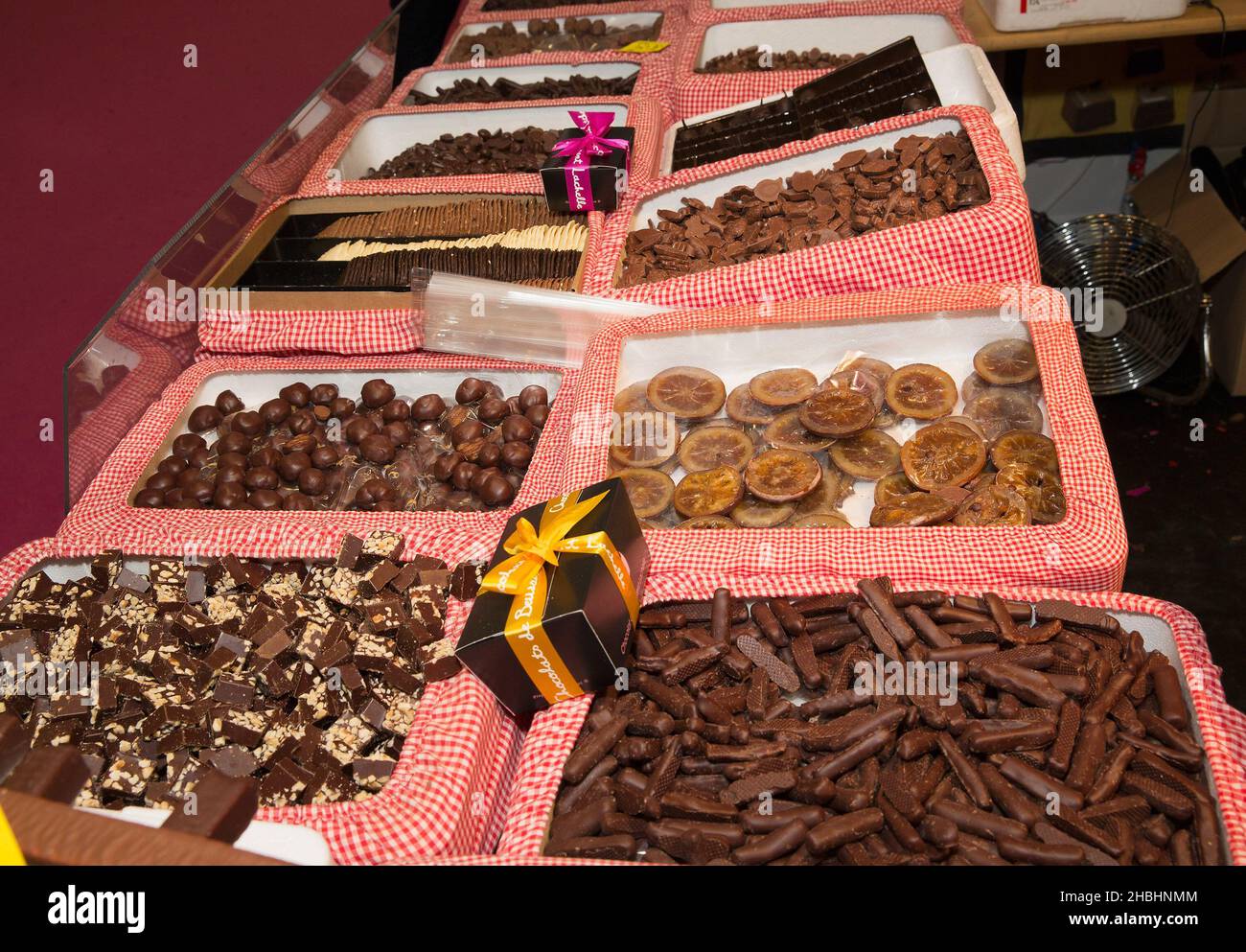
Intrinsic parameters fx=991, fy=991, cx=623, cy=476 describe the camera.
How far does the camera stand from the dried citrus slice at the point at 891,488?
2.28m

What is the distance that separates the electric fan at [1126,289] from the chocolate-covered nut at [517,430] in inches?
90.7

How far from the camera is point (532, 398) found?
281 centimetres

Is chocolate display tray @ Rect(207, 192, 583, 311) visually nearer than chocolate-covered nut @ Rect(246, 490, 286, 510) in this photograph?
No

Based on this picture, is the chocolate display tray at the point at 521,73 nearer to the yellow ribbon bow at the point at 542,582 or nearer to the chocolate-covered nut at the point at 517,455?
the chocolate-covered nut at the point at 517,455

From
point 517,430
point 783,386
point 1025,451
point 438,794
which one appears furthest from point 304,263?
point 1025,451

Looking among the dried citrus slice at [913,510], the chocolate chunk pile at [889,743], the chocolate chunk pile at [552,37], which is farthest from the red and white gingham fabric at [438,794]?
the chocolate chunk pile at [552,37]

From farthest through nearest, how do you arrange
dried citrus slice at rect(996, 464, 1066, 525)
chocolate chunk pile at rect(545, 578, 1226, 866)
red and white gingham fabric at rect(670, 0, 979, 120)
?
red and white gingham fabric at rect(670, 0, 979, 120), dried citrus slice at rect(996, 464, 1066, 525), chocolate chunk pile at rect(545, 578, 1226, 866)

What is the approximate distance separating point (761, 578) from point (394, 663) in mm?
765

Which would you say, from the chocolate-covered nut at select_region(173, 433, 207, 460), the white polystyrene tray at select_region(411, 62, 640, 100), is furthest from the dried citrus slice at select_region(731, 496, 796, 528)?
the white polystyrene tray at select_region(411, 62, 640, 100)

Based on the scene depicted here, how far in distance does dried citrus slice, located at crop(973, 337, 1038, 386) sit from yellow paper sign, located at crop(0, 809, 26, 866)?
2212mm

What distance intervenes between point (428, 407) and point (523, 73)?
2297 millimetres

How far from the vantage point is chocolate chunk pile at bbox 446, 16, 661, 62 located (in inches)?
187

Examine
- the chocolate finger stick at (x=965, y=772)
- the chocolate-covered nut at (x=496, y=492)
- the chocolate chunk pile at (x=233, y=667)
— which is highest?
the chocolate finger stick at (x=965, y=772)

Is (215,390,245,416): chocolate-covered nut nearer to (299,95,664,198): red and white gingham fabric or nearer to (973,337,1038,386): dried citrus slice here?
(299,95,664,198): red and white gingham fabric
